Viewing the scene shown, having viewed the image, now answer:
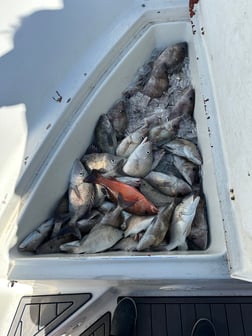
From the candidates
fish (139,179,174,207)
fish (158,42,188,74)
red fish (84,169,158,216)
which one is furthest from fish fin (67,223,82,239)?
fish (158,42,188,74)

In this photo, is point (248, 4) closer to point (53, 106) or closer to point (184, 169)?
point (184, 169)

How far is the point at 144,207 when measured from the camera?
146 centimetres

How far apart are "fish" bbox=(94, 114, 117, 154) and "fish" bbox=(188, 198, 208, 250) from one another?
0.56 m

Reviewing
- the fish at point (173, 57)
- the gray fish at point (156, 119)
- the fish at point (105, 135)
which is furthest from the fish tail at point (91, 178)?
the fish at point (173, 57)

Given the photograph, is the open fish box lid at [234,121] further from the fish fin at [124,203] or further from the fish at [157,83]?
the fish at [157,83]

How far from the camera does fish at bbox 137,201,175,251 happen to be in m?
1.33

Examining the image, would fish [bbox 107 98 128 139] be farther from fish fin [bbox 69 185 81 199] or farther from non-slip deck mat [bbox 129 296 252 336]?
→ non-slip deck mat [bbox 129 296 252 336]

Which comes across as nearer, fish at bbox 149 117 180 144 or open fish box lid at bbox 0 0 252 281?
open fish box lid at bbox 0 0 252 281

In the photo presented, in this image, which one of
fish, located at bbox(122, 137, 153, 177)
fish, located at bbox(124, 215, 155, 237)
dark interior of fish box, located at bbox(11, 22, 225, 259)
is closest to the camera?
dark interior of fish box, located at bbox(11, 22, 225, 259)

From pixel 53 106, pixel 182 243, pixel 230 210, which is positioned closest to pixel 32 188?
pixel 53 106

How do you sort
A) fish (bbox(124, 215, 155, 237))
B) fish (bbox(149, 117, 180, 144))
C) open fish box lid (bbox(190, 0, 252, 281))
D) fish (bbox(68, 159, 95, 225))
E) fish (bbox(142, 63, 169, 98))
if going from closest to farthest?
1. open fish box lid (bbox(190, 0, 252, 281))
2. fish (bbox(124, 215, 155, 237))
3. fish (bbox(68, 159, 95, 225))
4. fish (bbox(149, 117, 180, 144))
5. fish (bbox(142, 63, 169, 98))

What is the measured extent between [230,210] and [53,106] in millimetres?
924

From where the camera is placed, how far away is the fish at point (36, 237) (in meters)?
1.32

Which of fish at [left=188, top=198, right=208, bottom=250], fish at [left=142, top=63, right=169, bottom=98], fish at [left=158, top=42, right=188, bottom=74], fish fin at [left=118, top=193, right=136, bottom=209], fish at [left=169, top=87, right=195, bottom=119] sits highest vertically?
fish at [left=158, top=42, right=188, bottom=74]
